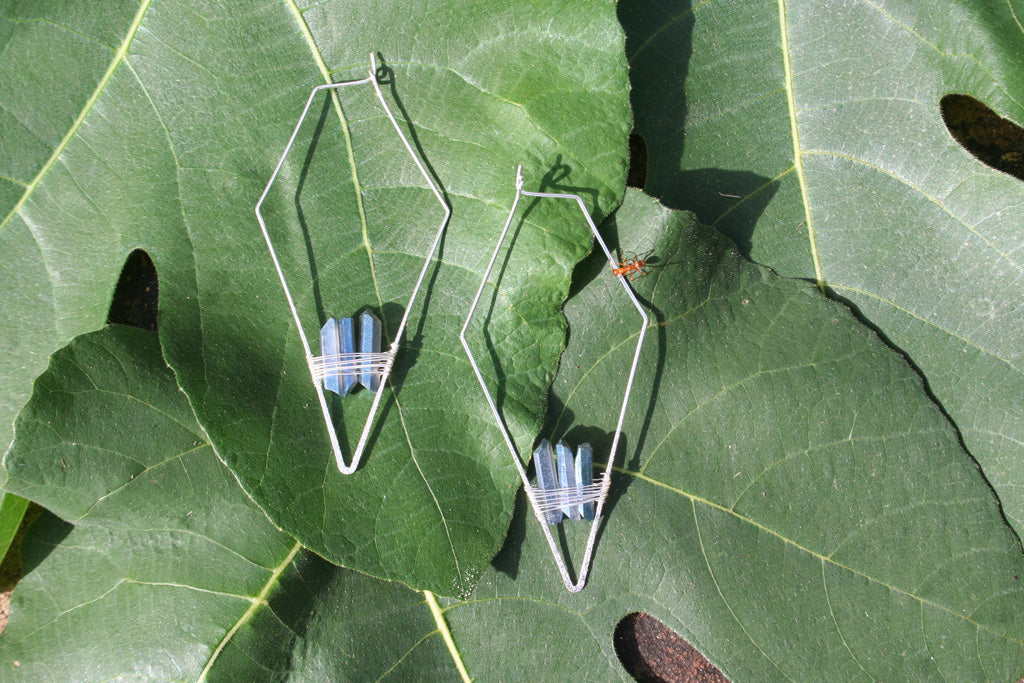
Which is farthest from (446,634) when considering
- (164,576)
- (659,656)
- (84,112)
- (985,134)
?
(985,134)

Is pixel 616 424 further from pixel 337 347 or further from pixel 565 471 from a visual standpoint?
pixel 337 347

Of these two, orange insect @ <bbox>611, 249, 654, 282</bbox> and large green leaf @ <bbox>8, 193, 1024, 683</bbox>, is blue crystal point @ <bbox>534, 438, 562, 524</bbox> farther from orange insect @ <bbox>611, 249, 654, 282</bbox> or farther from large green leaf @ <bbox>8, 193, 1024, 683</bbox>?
orange insect @ <bbox>611, 249, 654, 282</bbox>

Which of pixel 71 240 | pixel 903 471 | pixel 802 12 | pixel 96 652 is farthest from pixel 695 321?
pixel 96 652

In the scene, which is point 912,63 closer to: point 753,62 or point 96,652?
point 753,62

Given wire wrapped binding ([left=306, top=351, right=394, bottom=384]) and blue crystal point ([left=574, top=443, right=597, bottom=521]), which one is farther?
blue crystal point ([left=574, top=443, right=597, bottom=521])

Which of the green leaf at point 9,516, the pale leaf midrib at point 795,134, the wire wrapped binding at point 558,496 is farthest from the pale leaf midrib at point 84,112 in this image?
the pale leaf midrib at point 795,134

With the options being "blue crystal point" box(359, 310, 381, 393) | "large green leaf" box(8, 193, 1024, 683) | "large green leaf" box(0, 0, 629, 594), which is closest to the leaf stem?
"large green leaf" box(8, 193, 1024, 683)
